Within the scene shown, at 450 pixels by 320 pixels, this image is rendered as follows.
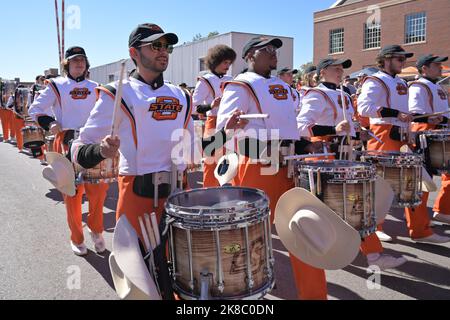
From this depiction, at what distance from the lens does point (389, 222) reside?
5.88 meters

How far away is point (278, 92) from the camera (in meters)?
3.49

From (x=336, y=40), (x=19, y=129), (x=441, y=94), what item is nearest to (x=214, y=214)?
(x=441, y=94)

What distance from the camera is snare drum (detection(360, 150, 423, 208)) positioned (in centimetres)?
424

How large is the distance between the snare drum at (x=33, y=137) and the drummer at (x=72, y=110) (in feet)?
17.6

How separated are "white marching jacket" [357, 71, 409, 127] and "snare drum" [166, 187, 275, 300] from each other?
3.10 metres

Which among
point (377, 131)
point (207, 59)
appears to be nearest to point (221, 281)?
point (377, 131)

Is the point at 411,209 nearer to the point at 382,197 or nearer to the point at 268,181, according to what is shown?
the point at 382,197

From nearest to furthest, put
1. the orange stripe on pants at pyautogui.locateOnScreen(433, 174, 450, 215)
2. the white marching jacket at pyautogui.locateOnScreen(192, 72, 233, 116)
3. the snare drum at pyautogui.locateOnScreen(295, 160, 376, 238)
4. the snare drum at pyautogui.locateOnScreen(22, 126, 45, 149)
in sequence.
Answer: the snare drum at pyautogui.locateOnScreen(295, 160, 376, 238) → the orange stripe on pants at pyautogui.locateOnScreen(433, 174, 450, 215) → the white marching jacket at pyautogui.locateOnScreen(192, 72, 233, 116) → the snare drum at pyautogui.locateOnScreen(22, 126, 45, 149)

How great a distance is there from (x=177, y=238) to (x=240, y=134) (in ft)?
4.43

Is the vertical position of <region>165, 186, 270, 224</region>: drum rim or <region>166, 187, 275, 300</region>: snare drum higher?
<region>165, 186, 270, 224</region>: drum rim

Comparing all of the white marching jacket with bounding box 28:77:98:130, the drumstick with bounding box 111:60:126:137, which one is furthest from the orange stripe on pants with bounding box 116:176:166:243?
the white marching jacket with bounding box 28:77:98:130

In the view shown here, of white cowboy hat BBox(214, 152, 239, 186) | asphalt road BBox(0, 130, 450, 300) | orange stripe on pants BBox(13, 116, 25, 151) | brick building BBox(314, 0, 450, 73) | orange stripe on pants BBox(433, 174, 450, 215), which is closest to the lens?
white cowboy hat BBox(214, 152, 239, 186)

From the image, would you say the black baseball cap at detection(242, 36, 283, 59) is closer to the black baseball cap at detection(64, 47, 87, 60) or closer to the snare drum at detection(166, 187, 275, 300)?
the snare drum at detection(166, 187, 275, 300)

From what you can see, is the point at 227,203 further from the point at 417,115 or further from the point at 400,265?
the point at 417,115
